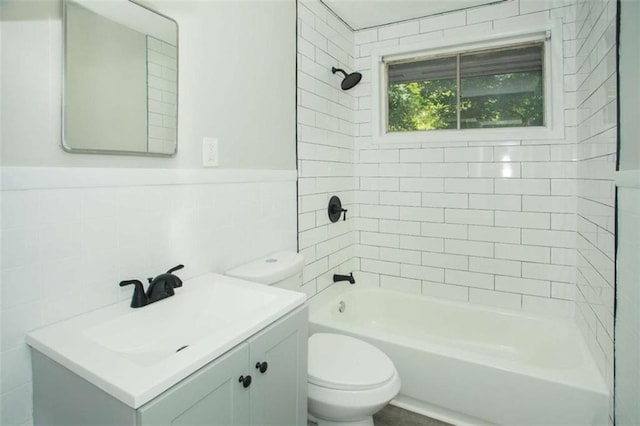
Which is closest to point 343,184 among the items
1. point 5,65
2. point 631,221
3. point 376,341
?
point 376,341

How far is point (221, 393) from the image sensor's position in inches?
38.4

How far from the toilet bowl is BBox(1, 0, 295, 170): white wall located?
1.07 m

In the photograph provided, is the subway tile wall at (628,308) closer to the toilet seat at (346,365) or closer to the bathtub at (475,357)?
the bathtub at (475,357)

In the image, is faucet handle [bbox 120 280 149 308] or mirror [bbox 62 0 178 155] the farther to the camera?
faucet handle [bbox 120 280 149 308]

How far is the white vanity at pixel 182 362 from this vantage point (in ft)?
2.68

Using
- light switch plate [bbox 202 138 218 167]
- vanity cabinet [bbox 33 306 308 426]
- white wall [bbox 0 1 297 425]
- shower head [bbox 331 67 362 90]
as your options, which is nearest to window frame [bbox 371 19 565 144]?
shower head [bbox 331 67 362 90]

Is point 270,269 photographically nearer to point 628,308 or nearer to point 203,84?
point 203,84

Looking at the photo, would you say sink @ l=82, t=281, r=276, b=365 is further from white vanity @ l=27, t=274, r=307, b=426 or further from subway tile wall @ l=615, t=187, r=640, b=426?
subway tile wall @ l=615, t=187, r=640, b=426

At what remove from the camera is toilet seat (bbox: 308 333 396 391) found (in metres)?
1.56

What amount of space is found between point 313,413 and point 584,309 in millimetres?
1685

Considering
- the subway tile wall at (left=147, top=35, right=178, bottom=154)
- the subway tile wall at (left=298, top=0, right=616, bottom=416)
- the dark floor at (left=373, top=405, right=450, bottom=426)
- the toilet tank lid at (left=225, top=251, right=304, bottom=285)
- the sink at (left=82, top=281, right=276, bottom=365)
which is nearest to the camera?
the sink at (left=82, top=281, right=276, bottom=365)

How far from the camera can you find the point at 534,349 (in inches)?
92.3

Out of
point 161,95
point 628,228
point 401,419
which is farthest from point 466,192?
point 161,95

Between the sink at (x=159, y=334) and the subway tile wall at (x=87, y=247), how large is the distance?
2.5 inches
